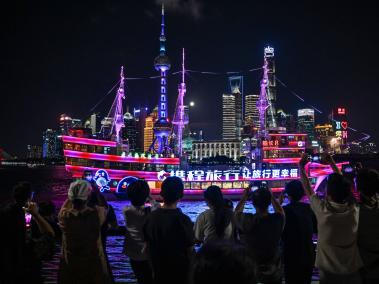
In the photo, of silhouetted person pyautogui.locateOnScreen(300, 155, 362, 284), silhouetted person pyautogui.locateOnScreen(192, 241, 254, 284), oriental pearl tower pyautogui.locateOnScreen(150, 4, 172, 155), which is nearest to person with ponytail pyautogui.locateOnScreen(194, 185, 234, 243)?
silhouetted person pyautogui.locateOnScreen(300, 155, 362, 284)

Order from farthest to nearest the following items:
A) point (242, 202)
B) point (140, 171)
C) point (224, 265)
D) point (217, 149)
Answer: point (217, 149)
point (140, 171)
point (242, 202)
point (224, 265)

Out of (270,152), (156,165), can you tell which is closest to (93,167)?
(156,165)

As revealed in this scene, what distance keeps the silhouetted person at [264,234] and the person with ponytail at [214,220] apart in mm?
159

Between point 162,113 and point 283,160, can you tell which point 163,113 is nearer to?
point 162,113

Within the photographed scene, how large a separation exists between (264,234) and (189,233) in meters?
0.89

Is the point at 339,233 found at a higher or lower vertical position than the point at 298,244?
higher

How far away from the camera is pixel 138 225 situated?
4.54m

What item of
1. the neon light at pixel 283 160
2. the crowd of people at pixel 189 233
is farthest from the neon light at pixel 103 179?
the crowd of people at pixel 189 233

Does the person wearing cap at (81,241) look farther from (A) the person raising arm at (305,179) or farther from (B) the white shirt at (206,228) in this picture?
(A) the person raising arm at (305,179)

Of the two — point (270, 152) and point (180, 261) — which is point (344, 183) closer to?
point (180, 261)

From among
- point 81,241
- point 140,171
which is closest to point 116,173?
point 140,171

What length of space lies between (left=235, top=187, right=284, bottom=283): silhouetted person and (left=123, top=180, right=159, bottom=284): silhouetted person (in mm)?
1070

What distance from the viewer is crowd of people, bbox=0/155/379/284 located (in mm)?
3818

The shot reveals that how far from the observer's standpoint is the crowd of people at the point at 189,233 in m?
3.82
